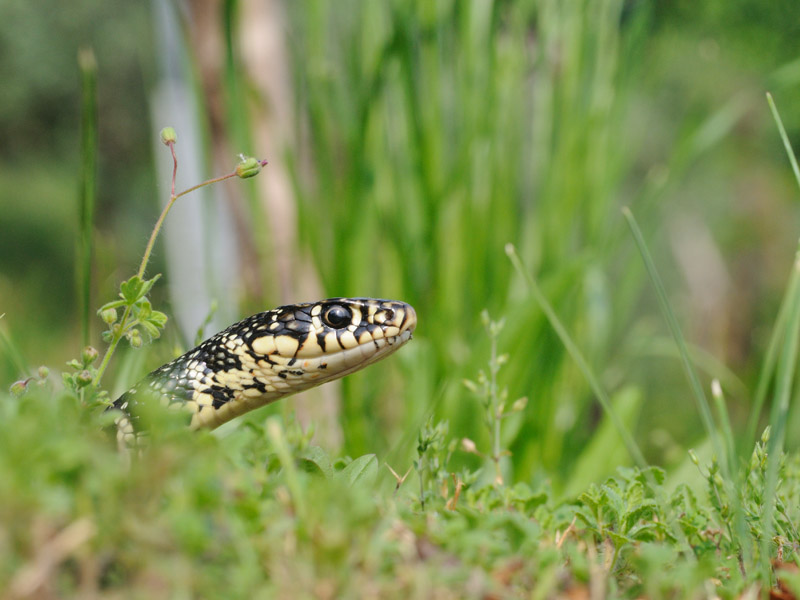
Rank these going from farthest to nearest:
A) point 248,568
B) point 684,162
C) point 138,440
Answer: point 684,162 < point 138,440 < point 248,568

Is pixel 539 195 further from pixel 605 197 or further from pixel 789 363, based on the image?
pixel 789 363

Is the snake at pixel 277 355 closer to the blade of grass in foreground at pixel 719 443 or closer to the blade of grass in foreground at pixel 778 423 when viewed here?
the blade of grass in foreground at pixel 719 443

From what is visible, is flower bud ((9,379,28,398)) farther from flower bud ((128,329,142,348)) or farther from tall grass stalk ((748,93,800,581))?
tall grass stalk ((748,93,800,581))

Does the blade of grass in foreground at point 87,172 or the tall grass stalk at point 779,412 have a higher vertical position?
the blade of grass in foreground at point 87,172

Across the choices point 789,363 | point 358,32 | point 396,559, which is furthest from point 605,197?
point 396,559

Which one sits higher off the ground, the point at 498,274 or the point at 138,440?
the point at 138,440

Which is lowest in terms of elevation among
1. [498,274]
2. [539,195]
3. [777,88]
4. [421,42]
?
[498,274]

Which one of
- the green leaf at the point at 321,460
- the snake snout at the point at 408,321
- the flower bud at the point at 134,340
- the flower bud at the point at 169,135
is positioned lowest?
the snake snout at the point at 408,321

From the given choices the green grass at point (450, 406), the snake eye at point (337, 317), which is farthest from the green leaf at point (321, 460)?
the snake eye at point (337, 317)
